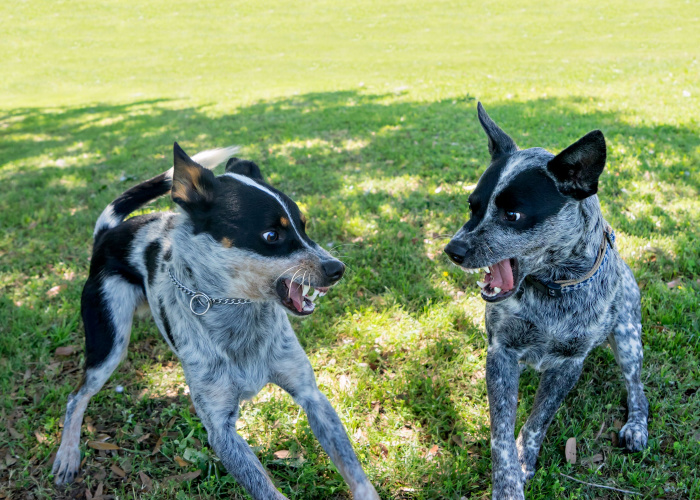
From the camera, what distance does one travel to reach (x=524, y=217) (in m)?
2.71

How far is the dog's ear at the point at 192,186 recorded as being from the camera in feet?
8.80

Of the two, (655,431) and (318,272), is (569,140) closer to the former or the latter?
(655,431)

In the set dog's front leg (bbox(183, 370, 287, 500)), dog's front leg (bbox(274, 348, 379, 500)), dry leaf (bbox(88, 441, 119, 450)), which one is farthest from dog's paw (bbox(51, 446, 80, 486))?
dog's front leg (bbox(274, 348, 379, 500))

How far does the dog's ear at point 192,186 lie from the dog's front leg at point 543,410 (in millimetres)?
2215

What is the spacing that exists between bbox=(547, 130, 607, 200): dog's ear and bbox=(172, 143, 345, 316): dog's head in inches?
50.6

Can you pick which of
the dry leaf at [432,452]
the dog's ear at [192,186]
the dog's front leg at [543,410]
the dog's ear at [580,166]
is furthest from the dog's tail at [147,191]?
the dog's front leg at [543,410]

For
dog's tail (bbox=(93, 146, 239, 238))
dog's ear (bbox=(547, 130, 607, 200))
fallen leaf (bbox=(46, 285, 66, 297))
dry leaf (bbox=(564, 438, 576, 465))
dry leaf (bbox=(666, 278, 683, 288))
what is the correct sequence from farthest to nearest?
fallen leaf (bbox=(46, 285, 66, 297)) < dry leaf (bbox=(666, 278, 683, 288)) < dog's tail (bbox=(93, 146, 239, 238)) < dry leaf (bbox=(564, 438, 576, 465)) < dog's ear (bbox=(547, 130, 607, 200))

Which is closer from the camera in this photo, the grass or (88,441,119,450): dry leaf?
the grass

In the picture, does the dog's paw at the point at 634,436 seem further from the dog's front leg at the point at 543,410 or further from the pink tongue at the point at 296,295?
the pink tongue at the point at 296,295

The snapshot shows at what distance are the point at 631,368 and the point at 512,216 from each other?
1.24 metres

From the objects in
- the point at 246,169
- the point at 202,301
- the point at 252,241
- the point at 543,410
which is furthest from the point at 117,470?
the point at 543,410

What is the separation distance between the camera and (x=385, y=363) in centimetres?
363

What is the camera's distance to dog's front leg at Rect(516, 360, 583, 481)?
276cm

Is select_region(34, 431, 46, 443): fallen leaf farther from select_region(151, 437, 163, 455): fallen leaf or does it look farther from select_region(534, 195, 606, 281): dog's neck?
select_region(534, 195, 606, 281): dog's neck
